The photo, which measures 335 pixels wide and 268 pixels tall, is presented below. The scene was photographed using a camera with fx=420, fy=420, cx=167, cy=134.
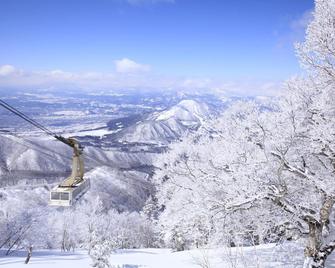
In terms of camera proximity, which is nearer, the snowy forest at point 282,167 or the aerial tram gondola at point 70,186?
the snowy forest at point 282,167

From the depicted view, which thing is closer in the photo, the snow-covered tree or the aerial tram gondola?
the snow-covered tree

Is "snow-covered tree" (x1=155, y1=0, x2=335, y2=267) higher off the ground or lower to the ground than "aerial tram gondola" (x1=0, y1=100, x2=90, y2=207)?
higher

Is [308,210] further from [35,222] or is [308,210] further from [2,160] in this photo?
[2,160]

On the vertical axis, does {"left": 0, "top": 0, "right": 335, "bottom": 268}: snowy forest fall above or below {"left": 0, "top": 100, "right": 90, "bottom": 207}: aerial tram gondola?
above

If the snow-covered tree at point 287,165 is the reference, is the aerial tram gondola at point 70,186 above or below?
below

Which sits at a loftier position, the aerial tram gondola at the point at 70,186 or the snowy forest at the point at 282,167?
the snowy forest at the point at 282,167

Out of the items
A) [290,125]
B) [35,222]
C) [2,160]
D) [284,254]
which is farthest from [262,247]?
[2,160]

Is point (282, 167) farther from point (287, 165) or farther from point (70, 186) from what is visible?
point (70, 186)

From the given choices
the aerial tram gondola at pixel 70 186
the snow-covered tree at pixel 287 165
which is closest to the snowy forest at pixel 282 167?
the snow-covered tree at pixel 287 165

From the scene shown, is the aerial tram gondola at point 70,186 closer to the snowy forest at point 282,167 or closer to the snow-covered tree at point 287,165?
the snowy forest at point 282,167

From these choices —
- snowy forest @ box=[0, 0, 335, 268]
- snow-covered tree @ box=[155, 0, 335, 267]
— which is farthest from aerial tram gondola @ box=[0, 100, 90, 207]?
snow-covered tree @ box=[155, 0, 335, 267]

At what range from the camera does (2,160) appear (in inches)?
7338

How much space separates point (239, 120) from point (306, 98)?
2.50 meters

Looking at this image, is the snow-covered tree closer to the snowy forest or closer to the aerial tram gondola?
the snowy forest
